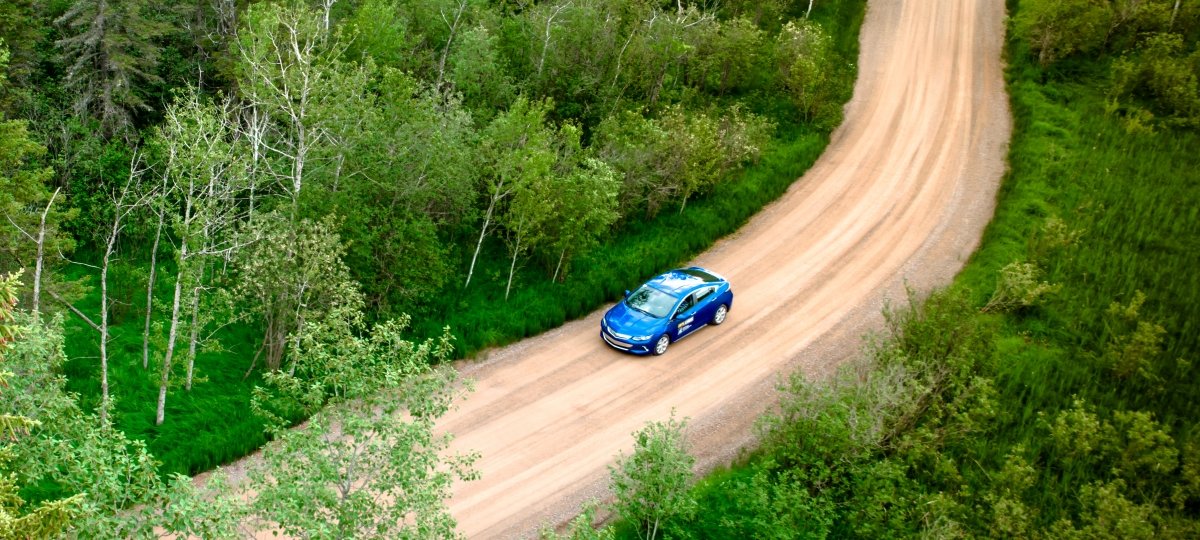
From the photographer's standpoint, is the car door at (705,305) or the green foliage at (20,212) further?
the car door at (705,305)

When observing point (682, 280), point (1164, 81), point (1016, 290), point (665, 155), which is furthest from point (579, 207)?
point (1164, 81)

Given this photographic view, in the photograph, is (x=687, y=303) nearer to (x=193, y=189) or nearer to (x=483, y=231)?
(x=483, y=231)

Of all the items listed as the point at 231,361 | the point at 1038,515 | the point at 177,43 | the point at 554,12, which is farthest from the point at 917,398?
the point at 177,43

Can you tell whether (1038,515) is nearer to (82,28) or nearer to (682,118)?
(682,118)

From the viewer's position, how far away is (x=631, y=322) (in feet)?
80.7

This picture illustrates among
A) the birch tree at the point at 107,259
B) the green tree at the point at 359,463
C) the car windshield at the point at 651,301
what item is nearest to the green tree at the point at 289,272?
the birch tree at the point at 107,259

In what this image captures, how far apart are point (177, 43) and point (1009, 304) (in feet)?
104

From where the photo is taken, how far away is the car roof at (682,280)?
82.8ft

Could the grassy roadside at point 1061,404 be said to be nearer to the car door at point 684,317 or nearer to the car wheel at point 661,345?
the car wheel at point 661,345

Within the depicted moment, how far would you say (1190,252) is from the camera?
93.0ft

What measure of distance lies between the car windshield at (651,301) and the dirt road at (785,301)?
1249 mm

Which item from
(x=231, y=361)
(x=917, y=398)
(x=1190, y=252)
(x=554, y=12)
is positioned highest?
(x=554, y=12)

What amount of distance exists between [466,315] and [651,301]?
5427mm

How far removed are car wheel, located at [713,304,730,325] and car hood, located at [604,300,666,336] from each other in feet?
7.22
